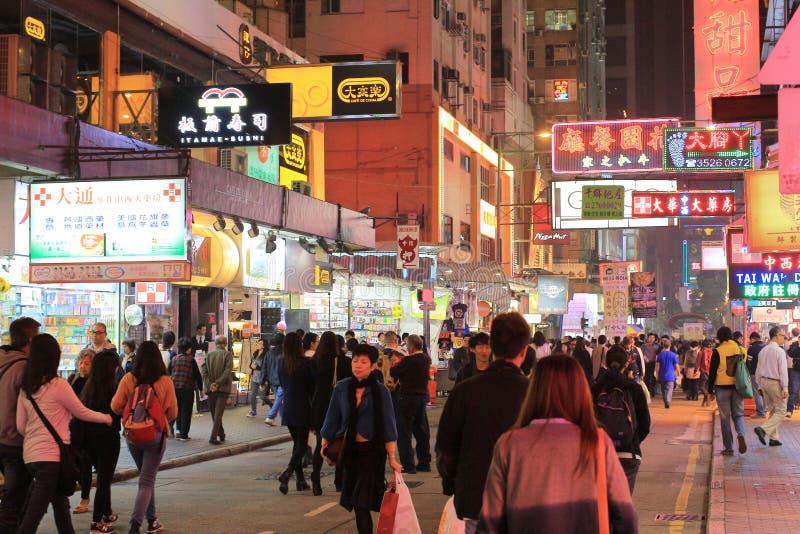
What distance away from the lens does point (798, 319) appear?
72125 mm

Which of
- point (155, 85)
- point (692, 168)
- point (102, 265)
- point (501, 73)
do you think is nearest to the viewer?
point (102, 265)

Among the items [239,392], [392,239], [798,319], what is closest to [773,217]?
[239,392]

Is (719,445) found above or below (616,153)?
below

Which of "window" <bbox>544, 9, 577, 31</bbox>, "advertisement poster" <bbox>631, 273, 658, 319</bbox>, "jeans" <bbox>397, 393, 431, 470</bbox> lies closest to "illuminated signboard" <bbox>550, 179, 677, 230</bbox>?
"jeans" <bbox>397, 393, 431, 470</bbox>

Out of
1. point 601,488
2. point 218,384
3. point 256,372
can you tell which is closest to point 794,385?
point 256,372

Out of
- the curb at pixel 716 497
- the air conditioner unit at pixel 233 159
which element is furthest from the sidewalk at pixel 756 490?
the air conditioner unit at pixel 233 159

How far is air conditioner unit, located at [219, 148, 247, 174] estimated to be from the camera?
2680cm

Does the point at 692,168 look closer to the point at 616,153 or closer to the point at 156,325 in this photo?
the point at 616,153

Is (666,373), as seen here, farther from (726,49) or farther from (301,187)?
(301,187)

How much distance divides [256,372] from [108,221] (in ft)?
30.3

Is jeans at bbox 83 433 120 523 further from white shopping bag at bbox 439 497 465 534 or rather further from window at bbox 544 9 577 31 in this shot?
window at bbox 544 9 577 31

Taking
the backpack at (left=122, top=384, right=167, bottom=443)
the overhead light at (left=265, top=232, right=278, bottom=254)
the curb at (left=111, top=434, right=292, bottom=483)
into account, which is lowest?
the curb at (left=111, top=434, right=292, bottom=483)

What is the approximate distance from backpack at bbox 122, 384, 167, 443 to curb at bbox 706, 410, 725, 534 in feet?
16.4

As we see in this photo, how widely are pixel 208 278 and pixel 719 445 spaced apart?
11.4 metres
